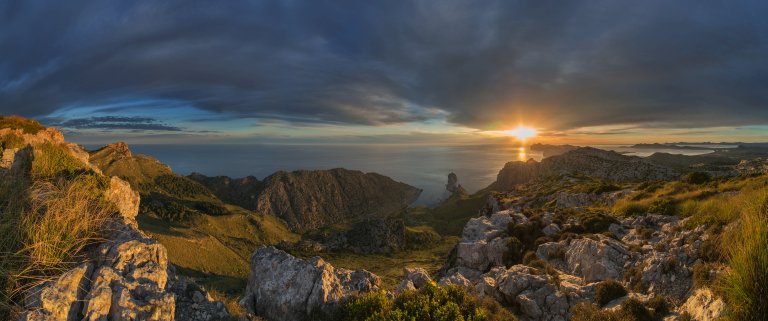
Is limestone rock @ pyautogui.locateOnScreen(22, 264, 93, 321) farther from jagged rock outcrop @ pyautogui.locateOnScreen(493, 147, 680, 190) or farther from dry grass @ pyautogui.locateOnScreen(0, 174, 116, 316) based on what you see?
jagged rock outcrop @ pyautogui.locateOnScreen(493, 147, 680, 190)

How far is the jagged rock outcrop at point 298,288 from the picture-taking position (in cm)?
1304

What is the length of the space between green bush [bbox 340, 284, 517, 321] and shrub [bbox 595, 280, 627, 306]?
5.61m

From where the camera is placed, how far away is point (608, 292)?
15422 mm

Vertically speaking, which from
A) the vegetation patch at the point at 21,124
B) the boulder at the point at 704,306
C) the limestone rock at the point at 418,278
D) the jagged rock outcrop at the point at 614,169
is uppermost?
the vegetation patch at the point at 21,124

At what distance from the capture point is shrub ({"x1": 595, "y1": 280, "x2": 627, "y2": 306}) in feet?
50.0

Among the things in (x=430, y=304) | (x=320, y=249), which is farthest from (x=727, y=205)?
(x=320, y=249)

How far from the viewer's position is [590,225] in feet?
96.8

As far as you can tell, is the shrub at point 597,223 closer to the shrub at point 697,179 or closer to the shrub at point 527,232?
the shrub at point 527,232

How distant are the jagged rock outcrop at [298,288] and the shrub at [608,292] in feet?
31.8

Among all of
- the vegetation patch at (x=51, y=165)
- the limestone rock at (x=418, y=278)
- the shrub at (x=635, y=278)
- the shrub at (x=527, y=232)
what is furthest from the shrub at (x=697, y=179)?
the vegetation patch at (x=51, y=165)

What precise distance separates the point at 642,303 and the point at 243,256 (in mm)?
178896

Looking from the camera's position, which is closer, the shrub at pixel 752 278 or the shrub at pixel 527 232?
the shrub at pixel 752 278

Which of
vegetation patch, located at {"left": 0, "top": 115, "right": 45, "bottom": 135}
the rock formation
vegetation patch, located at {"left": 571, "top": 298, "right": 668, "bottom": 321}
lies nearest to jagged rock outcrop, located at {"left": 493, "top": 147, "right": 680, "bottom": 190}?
the rock formation

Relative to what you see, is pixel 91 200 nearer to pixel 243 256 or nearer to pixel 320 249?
pixel 320 249
